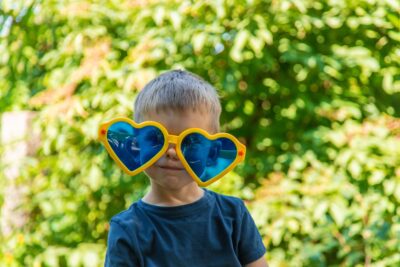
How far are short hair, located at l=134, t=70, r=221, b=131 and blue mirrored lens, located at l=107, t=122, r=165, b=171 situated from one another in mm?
53

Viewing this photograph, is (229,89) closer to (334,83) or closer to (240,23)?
(240,23)

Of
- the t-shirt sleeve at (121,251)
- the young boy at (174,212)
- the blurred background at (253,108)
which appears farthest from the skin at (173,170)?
the blurred background at (253,108)

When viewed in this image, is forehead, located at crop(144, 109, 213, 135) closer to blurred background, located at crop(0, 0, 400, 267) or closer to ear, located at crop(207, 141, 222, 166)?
ear, located at crop(207, 141, 222, 166)

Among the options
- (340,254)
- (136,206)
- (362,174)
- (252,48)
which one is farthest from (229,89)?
(136,206)

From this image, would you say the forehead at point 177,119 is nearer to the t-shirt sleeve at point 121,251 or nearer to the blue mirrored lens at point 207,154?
the blue mirrored lens at point 207,154

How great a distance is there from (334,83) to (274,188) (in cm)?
64

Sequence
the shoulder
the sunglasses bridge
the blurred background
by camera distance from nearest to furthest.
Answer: the sunglasses bridge
the shoulder
the blurred background

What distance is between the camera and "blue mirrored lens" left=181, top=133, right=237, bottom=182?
170cm

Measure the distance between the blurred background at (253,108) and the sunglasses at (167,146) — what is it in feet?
5.27

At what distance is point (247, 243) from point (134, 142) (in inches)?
15.5

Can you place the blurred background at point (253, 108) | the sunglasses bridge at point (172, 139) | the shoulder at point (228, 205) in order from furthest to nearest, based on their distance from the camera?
the blurred background at point (253, 108), the shoulder at point (228, 205), the sunglasses bridge at point (172, 139)

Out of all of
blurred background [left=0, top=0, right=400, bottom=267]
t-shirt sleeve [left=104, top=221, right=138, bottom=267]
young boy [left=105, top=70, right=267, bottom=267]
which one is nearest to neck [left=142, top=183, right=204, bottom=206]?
young boy [left=105, top=70, right=267, bottom=267]

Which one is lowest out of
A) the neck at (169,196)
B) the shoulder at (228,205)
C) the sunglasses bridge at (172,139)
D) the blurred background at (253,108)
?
the blurred background at (253,108)

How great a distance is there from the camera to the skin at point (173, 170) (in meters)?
1.71
